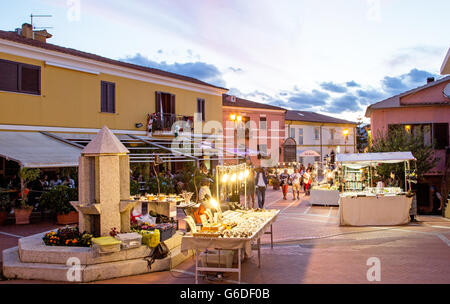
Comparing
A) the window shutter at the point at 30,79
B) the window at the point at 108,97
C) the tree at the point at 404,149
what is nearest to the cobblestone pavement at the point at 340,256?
the tree at the point at 404,149

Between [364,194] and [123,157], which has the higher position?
[123,157]

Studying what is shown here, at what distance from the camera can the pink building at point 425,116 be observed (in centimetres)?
2211

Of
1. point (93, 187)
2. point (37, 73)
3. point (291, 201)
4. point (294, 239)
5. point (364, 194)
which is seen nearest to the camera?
point (93, 187)

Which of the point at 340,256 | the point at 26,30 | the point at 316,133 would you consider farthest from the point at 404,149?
the point at 316,133

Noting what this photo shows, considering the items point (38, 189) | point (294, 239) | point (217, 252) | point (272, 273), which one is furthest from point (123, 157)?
point (38, 189)

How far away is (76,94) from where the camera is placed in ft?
60.7

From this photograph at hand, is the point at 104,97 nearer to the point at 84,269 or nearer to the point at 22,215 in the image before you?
the point at 22,215

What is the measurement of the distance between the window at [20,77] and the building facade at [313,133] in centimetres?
3028

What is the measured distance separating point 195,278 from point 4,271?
3.60 m

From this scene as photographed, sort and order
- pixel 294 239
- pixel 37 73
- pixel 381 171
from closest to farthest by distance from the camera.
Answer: pixel 294 239 → pixel 37 73 → pixel 381 171

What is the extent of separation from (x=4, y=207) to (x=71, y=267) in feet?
23.2

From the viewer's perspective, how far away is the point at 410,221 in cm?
1447

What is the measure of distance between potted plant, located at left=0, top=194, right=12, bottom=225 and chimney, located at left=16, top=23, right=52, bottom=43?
1124 centimetres
